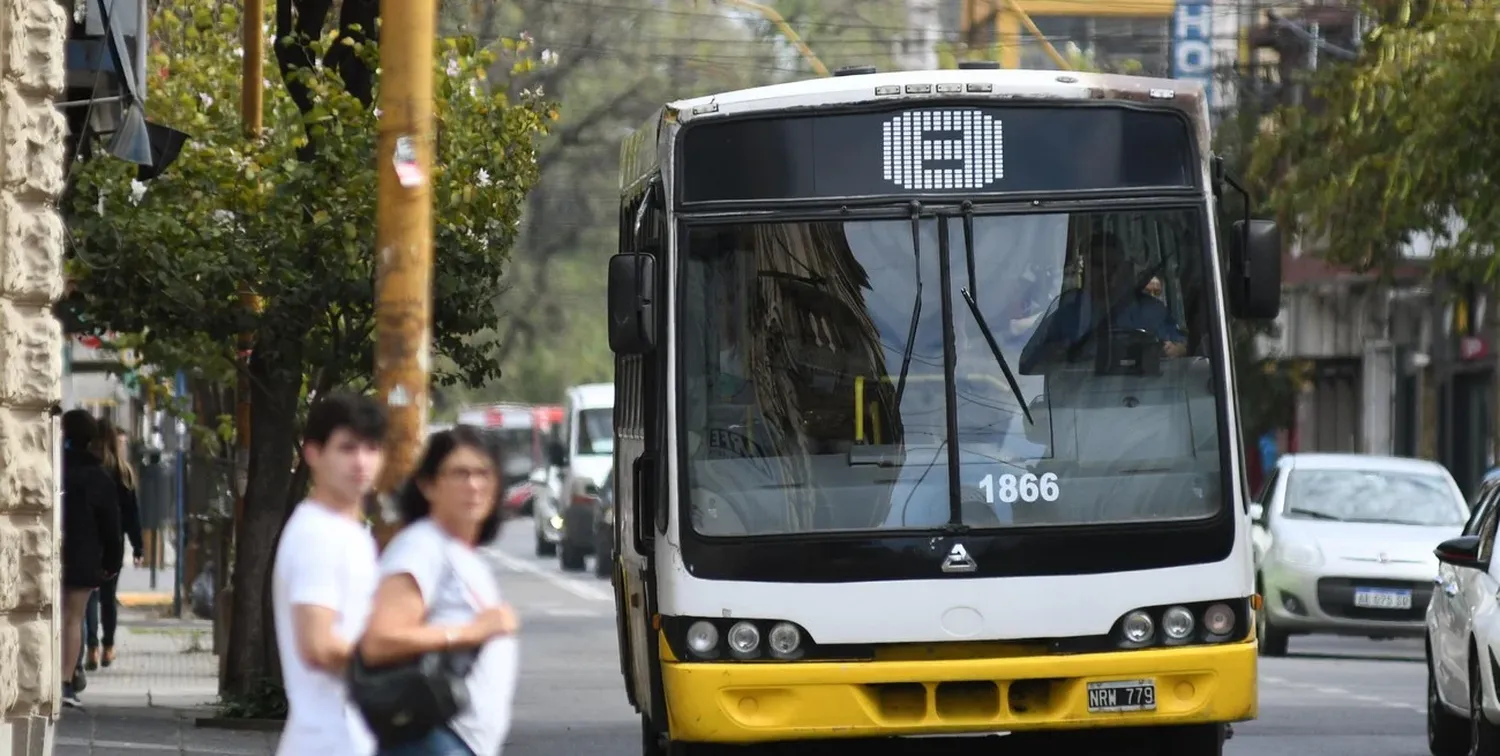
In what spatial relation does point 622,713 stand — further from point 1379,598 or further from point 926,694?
point 1379,598

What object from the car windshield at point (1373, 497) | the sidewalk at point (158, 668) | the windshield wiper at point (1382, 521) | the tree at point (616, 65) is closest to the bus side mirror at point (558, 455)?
the tree at point (616, 65)

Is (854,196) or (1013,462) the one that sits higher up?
(854,196)

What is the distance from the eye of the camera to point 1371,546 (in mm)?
23719

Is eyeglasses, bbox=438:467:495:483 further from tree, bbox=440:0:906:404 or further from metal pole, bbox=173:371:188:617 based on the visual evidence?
tree, bbox=440:0:906:404

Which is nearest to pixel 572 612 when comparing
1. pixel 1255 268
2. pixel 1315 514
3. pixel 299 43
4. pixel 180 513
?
pixel 180 513

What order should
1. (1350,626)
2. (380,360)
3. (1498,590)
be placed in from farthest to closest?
(1350,626) → (1498,590) → (380,360)

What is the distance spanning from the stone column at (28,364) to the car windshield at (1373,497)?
1520 cm

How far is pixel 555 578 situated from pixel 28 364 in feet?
104

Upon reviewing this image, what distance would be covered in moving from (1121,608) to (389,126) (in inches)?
150

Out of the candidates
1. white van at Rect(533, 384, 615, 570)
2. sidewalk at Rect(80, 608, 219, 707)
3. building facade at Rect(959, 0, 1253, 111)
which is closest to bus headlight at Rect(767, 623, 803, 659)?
sidewalk at Rect(80, 608, 219, 707)

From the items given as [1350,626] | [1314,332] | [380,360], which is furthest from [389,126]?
[1314,332]

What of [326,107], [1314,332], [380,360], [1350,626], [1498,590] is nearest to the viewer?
[380,360]

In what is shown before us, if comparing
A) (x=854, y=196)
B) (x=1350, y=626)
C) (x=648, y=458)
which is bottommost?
(x=1350, y=626)

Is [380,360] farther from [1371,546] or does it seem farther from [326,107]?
[1371,546]
